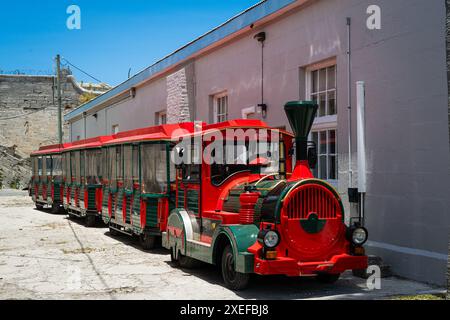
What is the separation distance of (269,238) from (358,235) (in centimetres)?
134

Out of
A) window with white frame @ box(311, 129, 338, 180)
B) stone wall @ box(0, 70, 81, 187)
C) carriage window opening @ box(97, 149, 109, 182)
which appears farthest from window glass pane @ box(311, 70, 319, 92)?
stone wall @ box(0, 70, 81, 187)

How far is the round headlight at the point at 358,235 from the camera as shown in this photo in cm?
754

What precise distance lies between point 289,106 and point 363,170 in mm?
1985

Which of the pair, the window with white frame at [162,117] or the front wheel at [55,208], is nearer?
the window with white frame at [162,117]

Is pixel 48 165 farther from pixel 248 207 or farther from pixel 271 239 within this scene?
pixel 271 239

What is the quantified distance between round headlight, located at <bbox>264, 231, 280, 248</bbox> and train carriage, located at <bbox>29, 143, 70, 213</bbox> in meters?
14.5

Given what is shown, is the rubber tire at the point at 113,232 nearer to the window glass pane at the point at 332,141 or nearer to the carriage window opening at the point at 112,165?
the carriage window opening at the point at 112,165

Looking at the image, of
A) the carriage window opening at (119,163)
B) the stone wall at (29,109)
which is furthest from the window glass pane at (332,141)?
the stone wall at (29,109)

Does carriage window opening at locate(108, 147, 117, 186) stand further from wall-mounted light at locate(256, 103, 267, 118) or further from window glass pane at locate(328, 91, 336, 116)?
window glass pane at locate(328, 91, 336, 116)

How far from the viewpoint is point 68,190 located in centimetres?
1906

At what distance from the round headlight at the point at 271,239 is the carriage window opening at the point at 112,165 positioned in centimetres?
758

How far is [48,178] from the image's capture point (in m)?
21.3

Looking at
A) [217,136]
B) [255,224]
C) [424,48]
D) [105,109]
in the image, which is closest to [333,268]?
[255,224]

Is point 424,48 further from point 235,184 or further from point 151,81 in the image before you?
point 151,81
